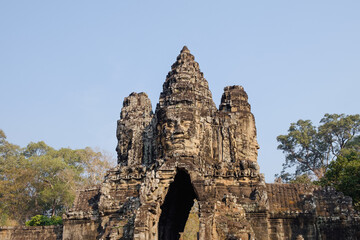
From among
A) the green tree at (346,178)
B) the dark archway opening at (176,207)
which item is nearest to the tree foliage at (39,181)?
the dark archway opening at (176,207)

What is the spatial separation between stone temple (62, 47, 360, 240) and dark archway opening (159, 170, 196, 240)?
0.21 ft

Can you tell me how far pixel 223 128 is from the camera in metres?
20.7

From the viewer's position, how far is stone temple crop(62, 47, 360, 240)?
16484mm

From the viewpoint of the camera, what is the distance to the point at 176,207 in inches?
795

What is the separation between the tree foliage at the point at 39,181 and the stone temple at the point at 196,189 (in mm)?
18524

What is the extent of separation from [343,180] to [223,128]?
24.6ft

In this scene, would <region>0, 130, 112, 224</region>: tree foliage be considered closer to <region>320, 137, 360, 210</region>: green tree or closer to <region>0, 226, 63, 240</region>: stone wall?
<region>0, 226, 63, 240</region>: stone wall

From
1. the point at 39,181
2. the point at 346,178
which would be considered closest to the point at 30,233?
the point at 346,178

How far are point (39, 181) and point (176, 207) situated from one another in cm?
2524

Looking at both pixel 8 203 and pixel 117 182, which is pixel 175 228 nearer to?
pixel 117 182

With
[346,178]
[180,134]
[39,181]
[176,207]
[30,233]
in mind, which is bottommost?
[30,233]

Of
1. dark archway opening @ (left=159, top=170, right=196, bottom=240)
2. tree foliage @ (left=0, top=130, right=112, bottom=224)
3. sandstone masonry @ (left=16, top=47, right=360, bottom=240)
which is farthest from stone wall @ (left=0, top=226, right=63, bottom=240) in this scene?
tree foliage @ (left=0, top=130, right=112, bottom=224)

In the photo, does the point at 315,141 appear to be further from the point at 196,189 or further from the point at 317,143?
the point at 196,189

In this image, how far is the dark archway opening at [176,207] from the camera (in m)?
18.7
